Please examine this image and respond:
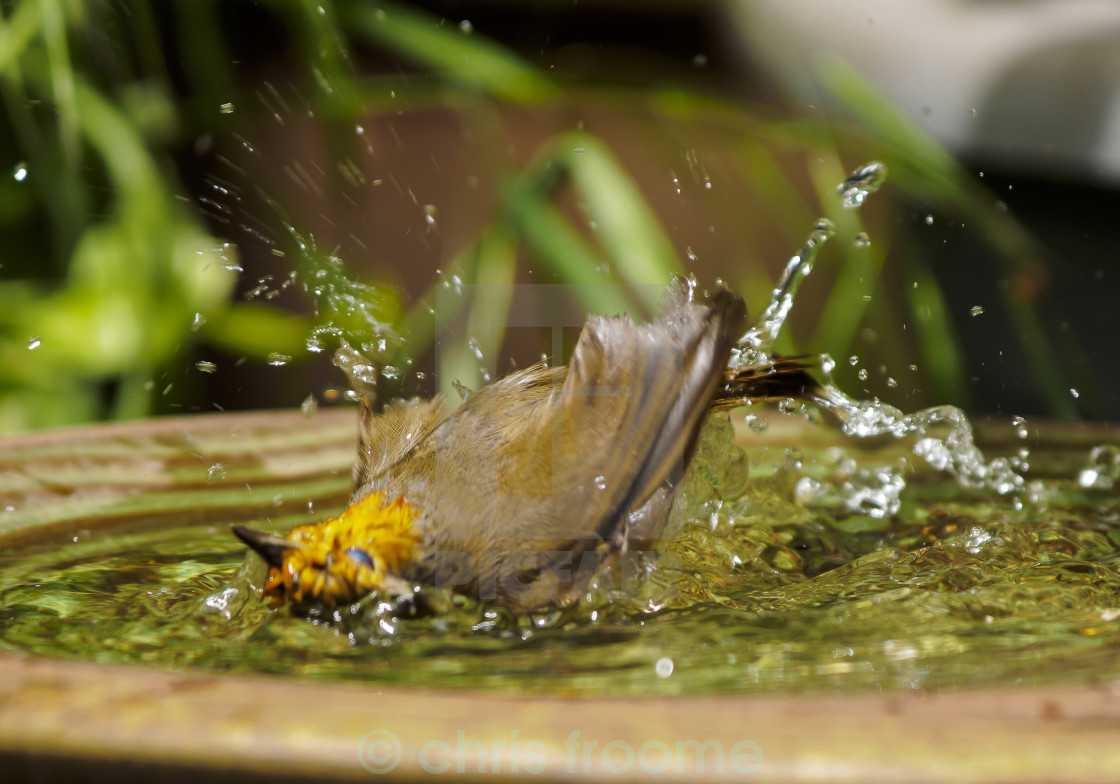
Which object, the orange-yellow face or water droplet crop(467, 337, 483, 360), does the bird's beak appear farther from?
water droplet crop(467, 337, 483, 360)

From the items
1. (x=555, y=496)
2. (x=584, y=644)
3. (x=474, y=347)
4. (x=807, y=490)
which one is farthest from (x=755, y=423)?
(x=474, y=347)

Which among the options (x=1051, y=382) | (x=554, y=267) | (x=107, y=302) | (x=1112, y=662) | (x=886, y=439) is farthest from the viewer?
(x=1051, y=382)

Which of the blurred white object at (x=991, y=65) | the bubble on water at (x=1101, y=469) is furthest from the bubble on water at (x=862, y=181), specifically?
the blurred white object at (x=991, y=65)

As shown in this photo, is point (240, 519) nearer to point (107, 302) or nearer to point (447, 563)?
point (447, 563)

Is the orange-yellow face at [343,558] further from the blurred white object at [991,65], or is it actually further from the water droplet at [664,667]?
the blurred white object at [991,65]

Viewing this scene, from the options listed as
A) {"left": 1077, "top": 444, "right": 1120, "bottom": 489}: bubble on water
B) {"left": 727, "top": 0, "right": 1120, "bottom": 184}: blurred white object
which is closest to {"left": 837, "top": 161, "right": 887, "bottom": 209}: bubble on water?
{"left": 1077, "top": 444, "right": 1120, "bottom": 489}: bubble on water

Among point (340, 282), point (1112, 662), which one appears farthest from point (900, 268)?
point (1112, 662)

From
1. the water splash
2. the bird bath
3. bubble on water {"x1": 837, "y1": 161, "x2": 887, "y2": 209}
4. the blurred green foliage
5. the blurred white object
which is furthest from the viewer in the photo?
the blurred white object
